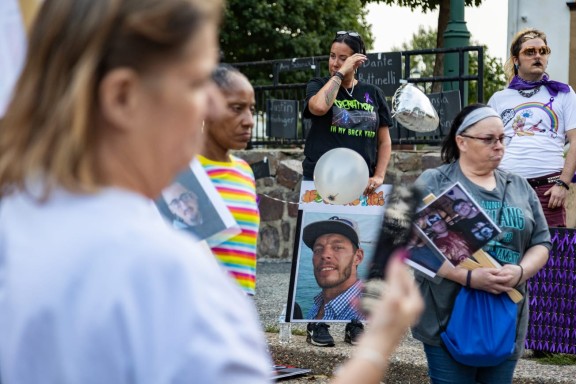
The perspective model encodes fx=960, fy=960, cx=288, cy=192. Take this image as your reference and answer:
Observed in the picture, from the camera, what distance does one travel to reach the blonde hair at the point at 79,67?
1069mm

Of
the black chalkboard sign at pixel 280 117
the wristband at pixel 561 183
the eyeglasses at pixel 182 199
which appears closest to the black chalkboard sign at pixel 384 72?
the black chalkboard sign at pixel 280 117

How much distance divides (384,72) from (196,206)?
761cm

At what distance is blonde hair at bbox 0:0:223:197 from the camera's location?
107cm

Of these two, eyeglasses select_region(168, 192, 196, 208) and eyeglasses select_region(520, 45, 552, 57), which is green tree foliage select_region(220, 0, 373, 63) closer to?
eyeglasses select_region(520, 45, 552, 57)

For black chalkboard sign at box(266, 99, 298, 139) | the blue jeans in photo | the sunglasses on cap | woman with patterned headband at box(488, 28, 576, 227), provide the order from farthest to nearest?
black chalkboard sign at box(266, 99, 298, 139) → woman with patterned headband at box(488, 28, 576, 227) → the sunglasses on cap → the blue jeans in photo

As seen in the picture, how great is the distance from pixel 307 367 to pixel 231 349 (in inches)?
198

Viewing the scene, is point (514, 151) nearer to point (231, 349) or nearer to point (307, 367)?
point (307, 367)

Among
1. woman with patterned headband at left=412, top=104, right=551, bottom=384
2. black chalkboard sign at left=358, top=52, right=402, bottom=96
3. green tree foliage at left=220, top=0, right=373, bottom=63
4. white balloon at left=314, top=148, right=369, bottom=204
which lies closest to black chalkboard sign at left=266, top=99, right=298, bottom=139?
black chalkboard sign at left=358, top=52, right=402, bottom=96

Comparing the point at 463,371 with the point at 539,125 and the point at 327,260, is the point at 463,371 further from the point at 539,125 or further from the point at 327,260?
the point at 539,125

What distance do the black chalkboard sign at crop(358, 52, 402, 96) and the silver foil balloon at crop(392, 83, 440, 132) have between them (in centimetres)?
214

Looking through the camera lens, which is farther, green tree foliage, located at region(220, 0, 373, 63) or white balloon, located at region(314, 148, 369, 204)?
green tree foliage, located at region(220, 0, 373, 63)

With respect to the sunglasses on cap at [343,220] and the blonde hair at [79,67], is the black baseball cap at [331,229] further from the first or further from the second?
the blonde hair at [79,67]

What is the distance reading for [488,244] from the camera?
396 centimetres

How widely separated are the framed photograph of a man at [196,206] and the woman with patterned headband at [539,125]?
3828 millimetres
